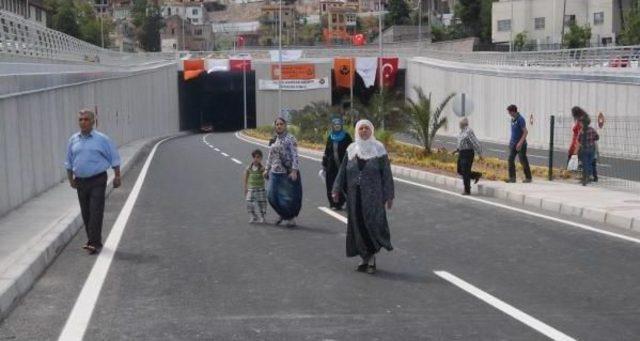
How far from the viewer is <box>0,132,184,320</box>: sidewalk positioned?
28.6 feet

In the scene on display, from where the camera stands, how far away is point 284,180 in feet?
45.4

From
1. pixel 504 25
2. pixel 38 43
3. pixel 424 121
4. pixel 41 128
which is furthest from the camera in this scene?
pixel 504 25

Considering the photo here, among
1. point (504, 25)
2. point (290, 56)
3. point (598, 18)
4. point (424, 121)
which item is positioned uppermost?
point (598, 18)

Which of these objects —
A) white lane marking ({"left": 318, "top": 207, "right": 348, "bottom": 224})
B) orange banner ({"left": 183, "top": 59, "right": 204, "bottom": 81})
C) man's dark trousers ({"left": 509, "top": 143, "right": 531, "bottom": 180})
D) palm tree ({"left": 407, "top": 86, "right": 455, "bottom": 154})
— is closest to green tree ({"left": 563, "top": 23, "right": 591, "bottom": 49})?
orange banner ({"left": 183, "top": 59, "right": 204, "bottom": 81})

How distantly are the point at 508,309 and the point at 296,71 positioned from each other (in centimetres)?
6994

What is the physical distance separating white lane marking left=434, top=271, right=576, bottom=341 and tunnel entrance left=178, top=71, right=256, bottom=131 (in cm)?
6797

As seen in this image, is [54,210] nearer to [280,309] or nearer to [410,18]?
[280,309]

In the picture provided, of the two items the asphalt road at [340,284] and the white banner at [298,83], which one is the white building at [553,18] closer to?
the white banner at [298,83]

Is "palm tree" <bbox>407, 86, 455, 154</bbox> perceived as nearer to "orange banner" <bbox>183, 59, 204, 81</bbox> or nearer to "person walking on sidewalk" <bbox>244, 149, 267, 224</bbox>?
"person walking on sidewalk" <bbox>244, 149, 267, 224</bbox>

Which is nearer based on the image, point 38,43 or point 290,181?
point 290,181

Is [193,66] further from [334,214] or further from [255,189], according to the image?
[255,189]

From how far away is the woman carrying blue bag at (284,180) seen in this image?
13734mm

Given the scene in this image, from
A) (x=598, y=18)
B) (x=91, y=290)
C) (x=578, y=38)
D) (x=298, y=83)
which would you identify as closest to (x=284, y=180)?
(x=91, y=290)

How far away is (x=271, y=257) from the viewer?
35.9 feet
